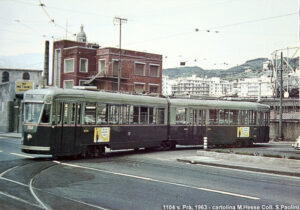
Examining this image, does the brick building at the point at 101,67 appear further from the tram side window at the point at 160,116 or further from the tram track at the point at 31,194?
the tram track at the point at 31,194

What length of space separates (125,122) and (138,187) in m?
10.7

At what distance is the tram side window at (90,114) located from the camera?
63.9 ft

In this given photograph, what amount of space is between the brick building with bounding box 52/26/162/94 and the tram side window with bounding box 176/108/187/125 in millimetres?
28128

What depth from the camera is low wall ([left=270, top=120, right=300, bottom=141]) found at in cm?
3719

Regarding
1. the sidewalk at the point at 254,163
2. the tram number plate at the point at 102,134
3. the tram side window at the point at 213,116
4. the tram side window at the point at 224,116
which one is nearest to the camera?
the sidewalk at the point at 254,163

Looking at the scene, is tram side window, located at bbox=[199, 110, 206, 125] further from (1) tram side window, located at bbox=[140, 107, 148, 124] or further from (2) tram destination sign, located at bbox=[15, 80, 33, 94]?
(2) tram destination sign, located at bbox=[15, 80, 33, 94]

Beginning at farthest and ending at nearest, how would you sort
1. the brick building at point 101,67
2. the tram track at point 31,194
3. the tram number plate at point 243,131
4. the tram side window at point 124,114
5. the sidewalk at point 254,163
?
the brick building at point 101,67
the tram number plate at point 243,131
the tram side window at point 124,114
the sidewalk at point 254,163
the tram track at point 31,194

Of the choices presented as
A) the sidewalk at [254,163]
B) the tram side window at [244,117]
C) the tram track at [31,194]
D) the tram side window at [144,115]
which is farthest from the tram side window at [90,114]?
the tram side window at [244,117]

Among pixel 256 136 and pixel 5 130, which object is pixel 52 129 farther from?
pixel 5 130

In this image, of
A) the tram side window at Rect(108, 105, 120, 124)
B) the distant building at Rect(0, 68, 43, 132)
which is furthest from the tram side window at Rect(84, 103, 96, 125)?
the distant building at Rect(0, 68, 43, 132)

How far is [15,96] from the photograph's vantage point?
51.3 m

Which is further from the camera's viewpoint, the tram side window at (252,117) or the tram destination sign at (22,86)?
the tram destination sign at (22,86)

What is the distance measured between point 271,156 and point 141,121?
8.18 metres

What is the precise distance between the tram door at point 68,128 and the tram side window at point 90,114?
0.46 metres
